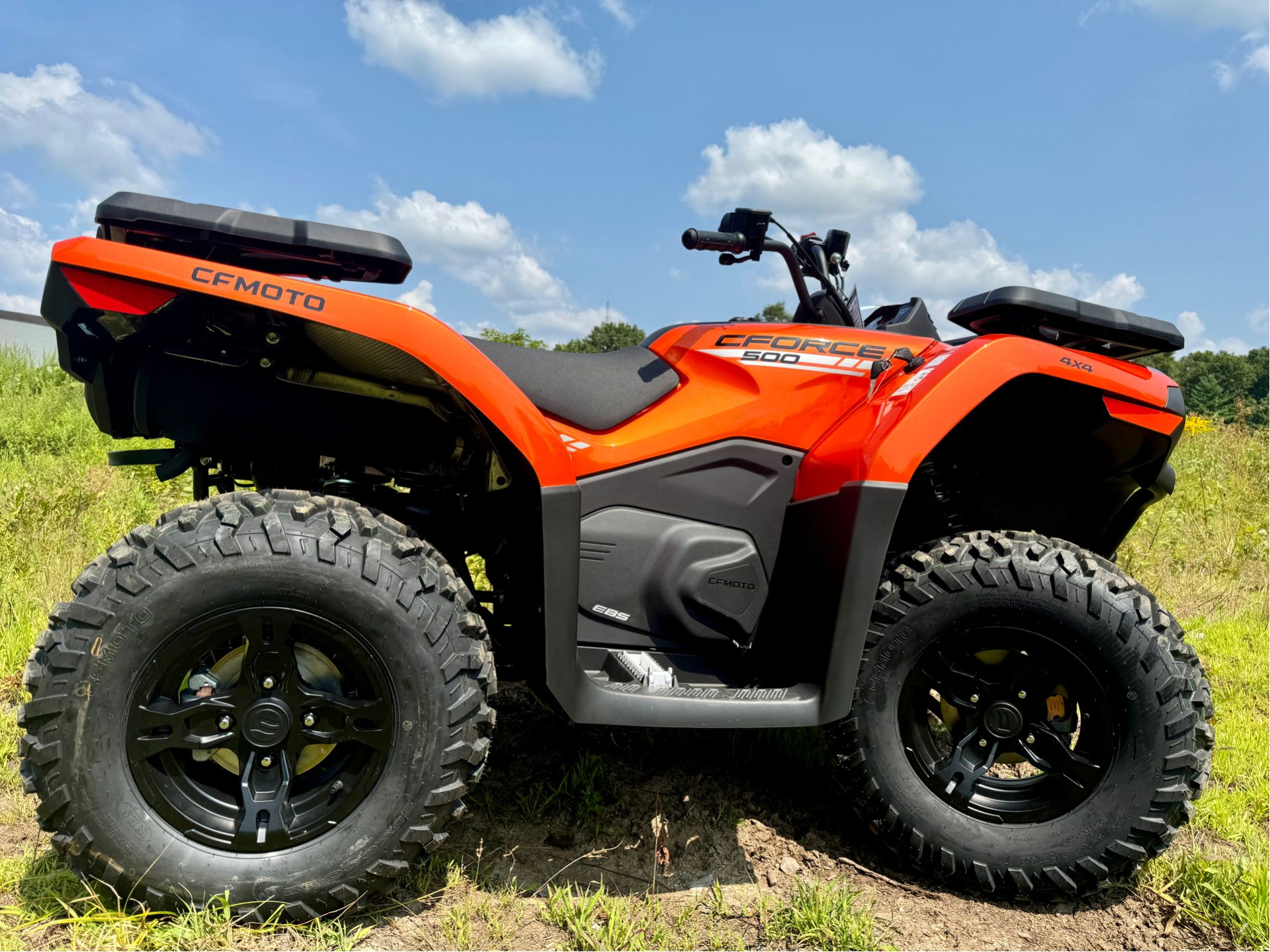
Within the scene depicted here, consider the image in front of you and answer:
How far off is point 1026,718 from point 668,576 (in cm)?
101

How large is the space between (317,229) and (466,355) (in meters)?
0.43

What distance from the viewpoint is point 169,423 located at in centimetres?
202

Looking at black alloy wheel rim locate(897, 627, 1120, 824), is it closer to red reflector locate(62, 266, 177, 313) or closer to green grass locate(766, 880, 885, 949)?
green grass locate(766, 880, 885, 949)

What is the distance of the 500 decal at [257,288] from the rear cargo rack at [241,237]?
89 mm

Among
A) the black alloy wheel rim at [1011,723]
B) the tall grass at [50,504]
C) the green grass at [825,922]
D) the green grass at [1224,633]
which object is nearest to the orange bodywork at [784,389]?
the black alloy wheel rim at [1011,723]

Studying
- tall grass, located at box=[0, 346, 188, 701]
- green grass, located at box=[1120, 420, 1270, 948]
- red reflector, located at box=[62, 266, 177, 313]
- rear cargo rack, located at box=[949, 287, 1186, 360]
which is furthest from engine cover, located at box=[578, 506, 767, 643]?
tall grass, located at box=[0, 346, 188, 701]

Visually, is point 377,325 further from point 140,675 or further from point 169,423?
point 140,675

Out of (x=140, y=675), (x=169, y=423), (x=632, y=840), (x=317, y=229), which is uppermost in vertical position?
(x=317, y=229)

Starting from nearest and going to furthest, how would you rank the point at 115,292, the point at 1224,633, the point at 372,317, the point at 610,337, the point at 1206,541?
1. the point at 115,292
2. the point at 372,317
3. the point at 1224,633
4. the point at 1206,541
5. the point at 610,337

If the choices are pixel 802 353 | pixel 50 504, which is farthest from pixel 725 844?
pixel 50 504

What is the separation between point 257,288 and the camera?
5.73 feet

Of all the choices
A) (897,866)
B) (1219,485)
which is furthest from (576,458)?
(1219,485)

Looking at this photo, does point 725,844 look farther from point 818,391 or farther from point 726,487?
point 818,391

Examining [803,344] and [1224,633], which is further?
[1224,633]
